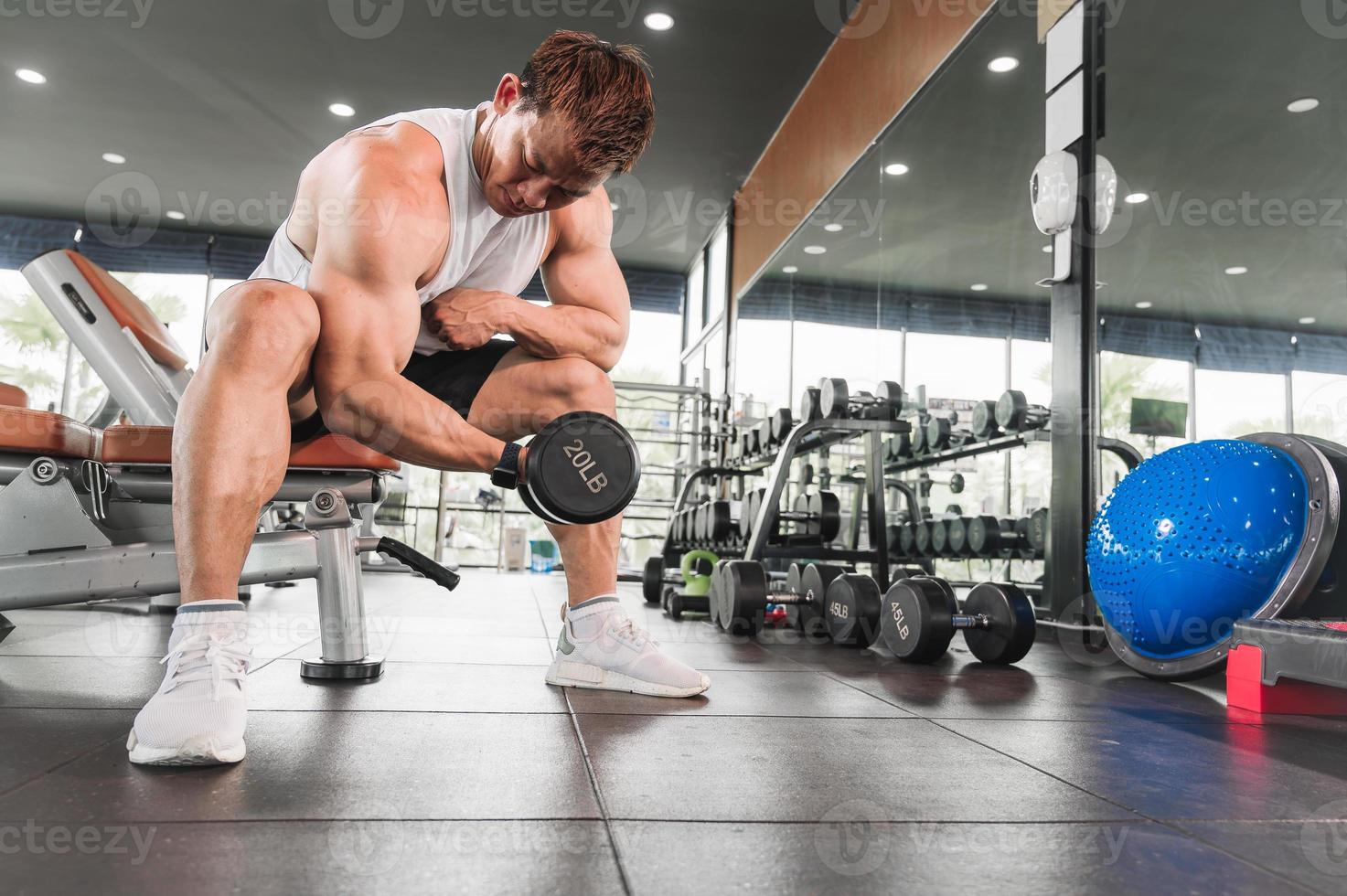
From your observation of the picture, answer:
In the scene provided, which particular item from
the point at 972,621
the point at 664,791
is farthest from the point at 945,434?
the point at 664,791

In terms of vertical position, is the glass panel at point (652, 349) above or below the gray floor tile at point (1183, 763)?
above

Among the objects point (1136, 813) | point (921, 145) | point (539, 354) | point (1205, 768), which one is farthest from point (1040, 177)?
point (1136, 813)

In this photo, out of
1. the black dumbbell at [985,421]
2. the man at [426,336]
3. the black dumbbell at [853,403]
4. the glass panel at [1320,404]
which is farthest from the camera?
the black dumbbell at [853,403]

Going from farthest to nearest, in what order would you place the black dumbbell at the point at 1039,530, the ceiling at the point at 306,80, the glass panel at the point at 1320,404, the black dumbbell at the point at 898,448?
the ceiling at the point at 306,80, the black dumbbell at the point at 898,448, the black dumbbell at the point at 1039,530, the glass panel at the point at 1320,404

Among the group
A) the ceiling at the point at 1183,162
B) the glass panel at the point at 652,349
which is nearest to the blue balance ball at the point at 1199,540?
the ceiling at the point at 1183,162

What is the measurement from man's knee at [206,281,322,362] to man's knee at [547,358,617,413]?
0.33 m

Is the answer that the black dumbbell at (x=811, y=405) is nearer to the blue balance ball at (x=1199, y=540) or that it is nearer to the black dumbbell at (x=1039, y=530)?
the black dumbbell at (x=1039, y=530)

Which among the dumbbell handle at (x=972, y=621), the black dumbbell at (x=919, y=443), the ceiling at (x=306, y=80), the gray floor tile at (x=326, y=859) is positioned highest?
the ceiling at (x=306, y=80)

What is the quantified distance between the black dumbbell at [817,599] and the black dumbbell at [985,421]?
64 cm

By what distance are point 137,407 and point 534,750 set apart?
1589mm

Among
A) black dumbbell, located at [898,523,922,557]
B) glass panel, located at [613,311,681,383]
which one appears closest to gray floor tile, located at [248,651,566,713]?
black dumbbell, located at [898,523,922,557]

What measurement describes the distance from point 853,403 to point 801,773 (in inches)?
74.2

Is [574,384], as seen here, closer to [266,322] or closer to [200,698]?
[266,322]

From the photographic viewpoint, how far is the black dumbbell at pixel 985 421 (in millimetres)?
2396
